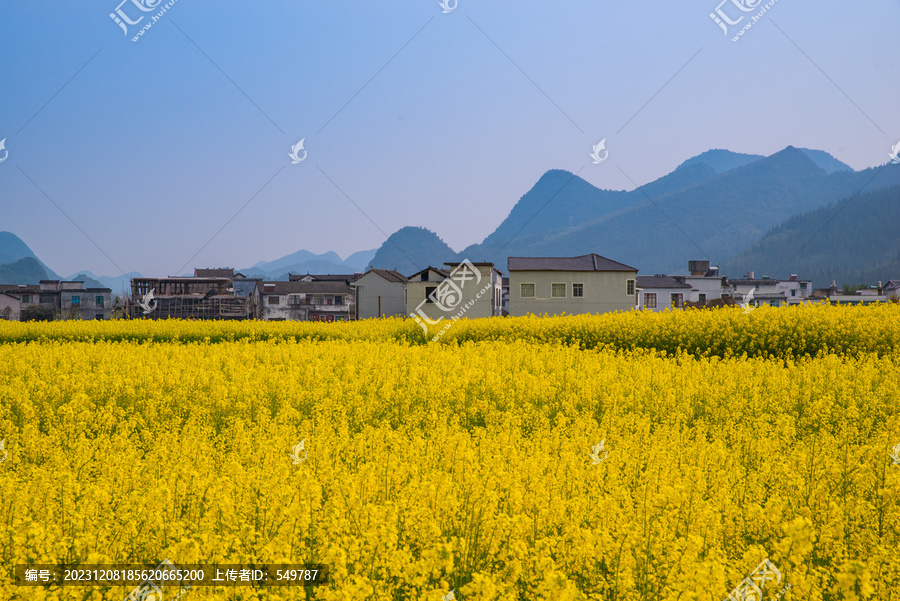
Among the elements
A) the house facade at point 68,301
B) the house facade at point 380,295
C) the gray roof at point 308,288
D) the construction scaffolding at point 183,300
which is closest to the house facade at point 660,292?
the house facade at point 380,295

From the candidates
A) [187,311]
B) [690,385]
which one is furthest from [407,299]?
[690,385]

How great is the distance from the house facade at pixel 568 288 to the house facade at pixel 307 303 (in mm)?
21109

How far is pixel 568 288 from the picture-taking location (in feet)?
135

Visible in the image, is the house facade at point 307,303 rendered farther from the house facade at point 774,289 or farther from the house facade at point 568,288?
the house facade at point 774,289

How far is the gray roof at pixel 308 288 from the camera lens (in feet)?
188

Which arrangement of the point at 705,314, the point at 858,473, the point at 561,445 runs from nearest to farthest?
the point at 858,473, the point at 561,445, the point at 705,314

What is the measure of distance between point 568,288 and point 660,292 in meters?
24.0

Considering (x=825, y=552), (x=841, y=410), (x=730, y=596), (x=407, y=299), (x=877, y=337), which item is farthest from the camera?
(x=407, y=299)

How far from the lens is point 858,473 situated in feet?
15.7

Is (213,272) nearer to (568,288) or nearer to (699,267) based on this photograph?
(568,288)

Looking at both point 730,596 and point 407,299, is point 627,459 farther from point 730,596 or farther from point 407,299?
→ point 407,299

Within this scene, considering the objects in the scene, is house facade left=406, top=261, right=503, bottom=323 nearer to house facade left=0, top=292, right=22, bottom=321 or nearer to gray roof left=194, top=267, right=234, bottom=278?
gray roof left=194, top=267, right=234, bottom=278

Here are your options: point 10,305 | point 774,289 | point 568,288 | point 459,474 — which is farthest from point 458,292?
point 774,289

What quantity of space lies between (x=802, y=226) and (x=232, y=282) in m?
191
